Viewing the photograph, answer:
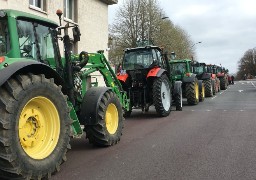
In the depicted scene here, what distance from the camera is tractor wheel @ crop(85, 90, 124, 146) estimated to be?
22.3 ft

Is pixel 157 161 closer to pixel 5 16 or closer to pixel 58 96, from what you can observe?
pixel 58 96

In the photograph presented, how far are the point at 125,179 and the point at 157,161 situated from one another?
42.6 inches

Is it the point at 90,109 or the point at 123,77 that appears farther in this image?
the point at 123,77

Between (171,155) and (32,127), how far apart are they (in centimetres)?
254

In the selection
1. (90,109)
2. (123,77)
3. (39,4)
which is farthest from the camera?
(39,4)

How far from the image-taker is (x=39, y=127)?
16.5 ft

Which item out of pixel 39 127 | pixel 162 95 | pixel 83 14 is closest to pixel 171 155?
pixel 39 127

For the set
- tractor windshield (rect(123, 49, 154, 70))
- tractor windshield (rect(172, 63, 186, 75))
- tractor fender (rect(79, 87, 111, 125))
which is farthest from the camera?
tractor windshield (rect(172, 63, 186, 75))

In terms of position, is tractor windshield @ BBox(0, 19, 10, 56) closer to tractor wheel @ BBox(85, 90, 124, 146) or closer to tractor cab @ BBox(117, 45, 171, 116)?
tractor wheel @ BBox(85, 90, 124, 146)

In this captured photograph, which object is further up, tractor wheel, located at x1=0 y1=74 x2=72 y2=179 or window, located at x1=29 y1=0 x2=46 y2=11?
window, located at x1=29 y1=0 x2=46 y2=11

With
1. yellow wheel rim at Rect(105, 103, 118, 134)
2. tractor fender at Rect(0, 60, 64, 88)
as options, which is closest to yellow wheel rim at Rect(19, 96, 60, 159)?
tractor fender at Rect(0, 60, 64, 88)

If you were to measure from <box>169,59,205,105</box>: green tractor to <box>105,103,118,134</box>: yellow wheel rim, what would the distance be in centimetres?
807

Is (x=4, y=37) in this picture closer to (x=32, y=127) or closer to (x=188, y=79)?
(x=32, y=127)

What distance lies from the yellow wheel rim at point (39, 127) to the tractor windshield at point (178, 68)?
12888 mm
